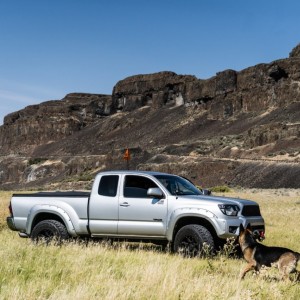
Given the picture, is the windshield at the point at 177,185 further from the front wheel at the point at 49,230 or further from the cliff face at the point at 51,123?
the cliff face at the point at 51,123

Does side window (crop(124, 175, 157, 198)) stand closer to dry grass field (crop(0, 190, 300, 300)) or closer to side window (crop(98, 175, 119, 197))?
side window (crop(98, 175, 119, 197))

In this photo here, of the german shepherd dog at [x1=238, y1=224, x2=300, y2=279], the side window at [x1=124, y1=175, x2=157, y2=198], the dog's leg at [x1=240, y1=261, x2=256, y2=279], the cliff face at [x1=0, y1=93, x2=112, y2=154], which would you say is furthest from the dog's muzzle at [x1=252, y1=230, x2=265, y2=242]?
the cliff face at [x1=0, y1=93, x2=112, y2=154]

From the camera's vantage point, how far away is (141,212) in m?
10.4

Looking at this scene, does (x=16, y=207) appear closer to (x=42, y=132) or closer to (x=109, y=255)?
(x=109, y=255)

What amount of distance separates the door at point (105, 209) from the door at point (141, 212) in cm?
15

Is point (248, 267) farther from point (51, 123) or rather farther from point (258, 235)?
point (51, 123)

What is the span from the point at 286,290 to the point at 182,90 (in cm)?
11849

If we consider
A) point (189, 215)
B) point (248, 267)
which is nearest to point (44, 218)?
point (189, 215)

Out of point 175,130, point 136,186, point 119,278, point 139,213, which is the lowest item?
point 119,278

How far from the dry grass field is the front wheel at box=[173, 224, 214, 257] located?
0.61 meters

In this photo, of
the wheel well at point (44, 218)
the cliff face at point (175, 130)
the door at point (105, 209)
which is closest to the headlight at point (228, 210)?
the door at point (105, 209)

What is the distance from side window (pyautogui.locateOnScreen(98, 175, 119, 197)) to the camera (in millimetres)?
10914

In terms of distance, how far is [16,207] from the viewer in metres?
11.5

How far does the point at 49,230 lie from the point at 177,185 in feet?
9.60
